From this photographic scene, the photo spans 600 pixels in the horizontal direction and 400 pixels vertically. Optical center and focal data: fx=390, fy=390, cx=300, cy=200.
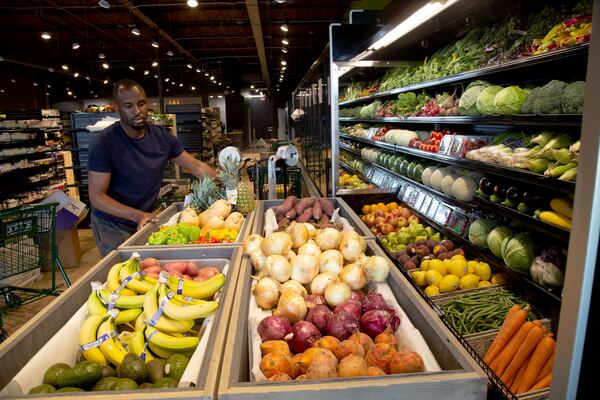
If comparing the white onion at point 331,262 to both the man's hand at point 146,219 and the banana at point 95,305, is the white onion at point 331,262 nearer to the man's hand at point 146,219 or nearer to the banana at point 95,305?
the banana at point 95,305

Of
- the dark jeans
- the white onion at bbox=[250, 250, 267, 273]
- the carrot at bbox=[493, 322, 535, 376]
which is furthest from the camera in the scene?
the dark jeans

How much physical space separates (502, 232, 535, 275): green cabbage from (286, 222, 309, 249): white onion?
4.38 ft

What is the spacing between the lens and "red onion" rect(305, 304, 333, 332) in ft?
4.96

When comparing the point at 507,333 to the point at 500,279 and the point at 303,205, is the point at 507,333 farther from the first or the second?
the point at 303,205

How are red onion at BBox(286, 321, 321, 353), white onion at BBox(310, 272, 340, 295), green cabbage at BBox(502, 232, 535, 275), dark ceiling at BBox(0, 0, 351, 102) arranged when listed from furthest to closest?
dark ceiling at BBox(0, 0, 351, 102)
green cabbage at BBox(502, 232, 535, 275)
white onion at BBox(310, 272, 340, 295)
red onion at BBox(286, 321, 321, 353)

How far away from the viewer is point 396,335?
1.53 meters

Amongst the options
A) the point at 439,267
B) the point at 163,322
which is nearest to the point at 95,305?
the point at 163,322

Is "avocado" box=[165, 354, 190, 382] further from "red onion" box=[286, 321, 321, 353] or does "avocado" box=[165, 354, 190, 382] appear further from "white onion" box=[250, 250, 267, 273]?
"white onion" box=[250, 250, 267, 273]

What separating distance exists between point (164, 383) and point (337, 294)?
2.49ft

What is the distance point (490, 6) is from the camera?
10.3 ft

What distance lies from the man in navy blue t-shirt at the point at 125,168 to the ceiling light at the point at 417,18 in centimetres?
203

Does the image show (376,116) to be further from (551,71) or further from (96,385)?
(96,385)

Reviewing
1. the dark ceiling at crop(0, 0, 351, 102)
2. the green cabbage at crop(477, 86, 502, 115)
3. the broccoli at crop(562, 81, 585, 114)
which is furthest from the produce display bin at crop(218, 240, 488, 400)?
the dark ceiling at crop(0, 0, 351, 102)

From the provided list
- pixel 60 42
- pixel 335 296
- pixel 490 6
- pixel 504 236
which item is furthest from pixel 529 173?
pixel 60 42
